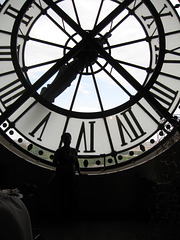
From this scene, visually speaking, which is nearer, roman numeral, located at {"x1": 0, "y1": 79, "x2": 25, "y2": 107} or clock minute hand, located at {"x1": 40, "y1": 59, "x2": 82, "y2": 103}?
clock minute hand, located at {"x1": 40, "y1": 59, "x2": 82, "y2": 103}

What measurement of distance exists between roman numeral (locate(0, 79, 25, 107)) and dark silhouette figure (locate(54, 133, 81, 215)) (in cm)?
120

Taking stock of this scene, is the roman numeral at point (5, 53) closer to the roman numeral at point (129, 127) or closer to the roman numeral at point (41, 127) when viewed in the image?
the roman numeral at point (41, 127)

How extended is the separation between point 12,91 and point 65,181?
5.51 feet

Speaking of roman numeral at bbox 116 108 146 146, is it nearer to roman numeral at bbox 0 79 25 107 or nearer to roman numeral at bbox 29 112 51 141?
roman numeral at bbox 29 112 51 141

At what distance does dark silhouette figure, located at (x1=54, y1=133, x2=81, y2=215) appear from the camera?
3143mm

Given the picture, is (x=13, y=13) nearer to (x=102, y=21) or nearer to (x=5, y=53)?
(x=5, y=53)

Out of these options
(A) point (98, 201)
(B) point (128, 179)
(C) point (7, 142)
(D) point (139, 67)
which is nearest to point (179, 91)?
(D) point (139, 67)

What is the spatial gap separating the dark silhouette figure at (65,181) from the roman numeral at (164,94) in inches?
62.9

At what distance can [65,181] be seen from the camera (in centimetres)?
317

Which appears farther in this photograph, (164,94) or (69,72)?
(164,94)

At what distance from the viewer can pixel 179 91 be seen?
12.5 ft

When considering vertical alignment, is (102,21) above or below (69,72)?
above

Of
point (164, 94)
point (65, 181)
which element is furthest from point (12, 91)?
point (164, 94)

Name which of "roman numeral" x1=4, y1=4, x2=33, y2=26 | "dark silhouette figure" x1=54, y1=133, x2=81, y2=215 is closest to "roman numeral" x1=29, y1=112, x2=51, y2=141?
"dark silhouette figure" x1=54, y1=133, x2=81, y2=215
